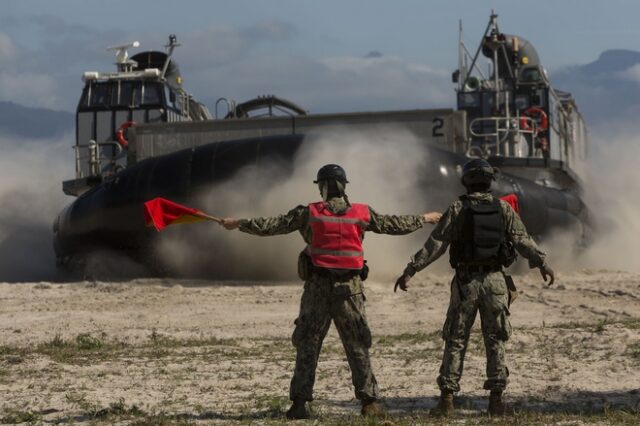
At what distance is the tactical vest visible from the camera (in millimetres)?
4875

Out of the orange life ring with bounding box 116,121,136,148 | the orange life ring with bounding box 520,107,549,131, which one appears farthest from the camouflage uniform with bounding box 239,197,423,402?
the orange life ring with bounding box 520,107,549,131

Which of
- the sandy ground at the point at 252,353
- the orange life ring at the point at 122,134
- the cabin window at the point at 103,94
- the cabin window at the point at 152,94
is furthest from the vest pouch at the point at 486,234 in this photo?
the cabin window at the point at 103,94

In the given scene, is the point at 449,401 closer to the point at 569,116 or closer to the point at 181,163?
the point at 181,163

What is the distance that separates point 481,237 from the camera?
4.88 meters

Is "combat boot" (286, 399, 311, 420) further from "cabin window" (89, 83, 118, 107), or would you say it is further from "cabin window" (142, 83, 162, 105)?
"cabin window" (89, 83, 118, 107)

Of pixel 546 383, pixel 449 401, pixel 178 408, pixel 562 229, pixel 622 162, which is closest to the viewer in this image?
pixel 449 401

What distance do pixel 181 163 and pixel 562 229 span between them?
14.2ft

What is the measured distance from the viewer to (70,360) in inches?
259

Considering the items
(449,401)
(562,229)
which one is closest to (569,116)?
(562,229)

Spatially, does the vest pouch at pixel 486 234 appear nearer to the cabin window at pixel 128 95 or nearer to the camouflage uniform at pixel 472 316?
the camouflage uniform at pixel 472 316

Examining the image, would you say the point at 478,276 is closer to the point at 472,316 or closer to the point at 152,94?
the point at 472,316

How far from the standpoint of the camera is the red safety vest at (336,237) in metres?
4.86

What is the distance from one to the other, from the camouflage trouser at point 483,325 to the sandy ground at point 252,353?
0.75 feet

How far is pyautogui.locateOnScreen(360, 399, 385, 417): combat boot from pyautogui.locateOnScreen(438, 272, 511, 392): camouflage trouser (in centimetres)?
24
